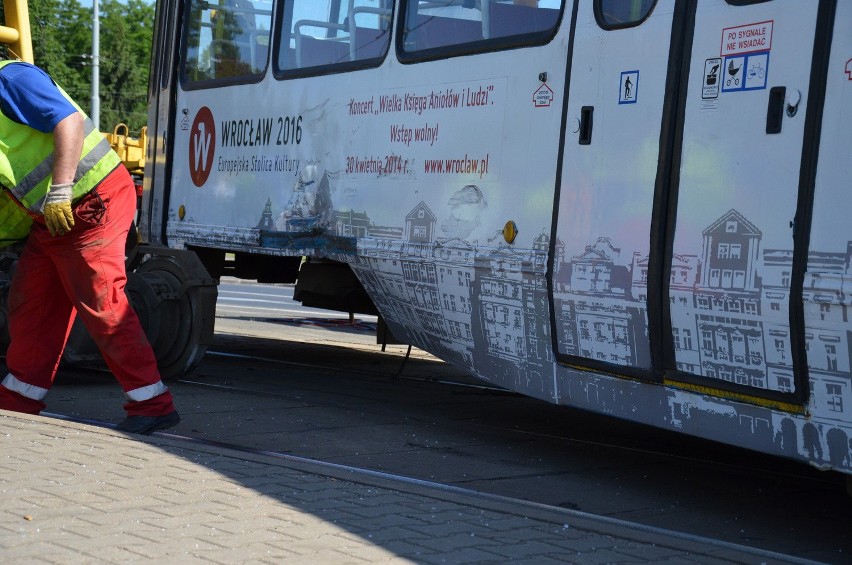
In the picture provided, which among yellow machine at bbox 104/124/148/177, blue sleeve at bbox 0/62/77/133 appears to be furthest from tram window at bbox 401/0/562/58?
yellow machine at bbox 104/124/148/177

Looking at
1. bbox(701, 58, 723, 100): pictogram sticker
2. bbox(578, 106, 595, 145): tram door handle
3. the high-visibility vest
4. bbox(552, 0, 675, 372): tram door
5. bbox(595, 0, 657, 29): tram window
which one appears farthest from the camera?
the high-visibility vest

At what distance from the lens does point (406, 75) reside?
684 centimetres

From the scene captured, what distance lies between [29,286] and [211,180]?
2449 mm

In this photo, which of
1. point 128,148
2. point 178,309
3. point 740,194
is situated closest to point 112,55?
point 128,148

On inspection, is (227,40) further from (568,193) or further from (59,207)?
(568,193)

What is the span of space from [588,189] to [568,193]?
13 centimetres

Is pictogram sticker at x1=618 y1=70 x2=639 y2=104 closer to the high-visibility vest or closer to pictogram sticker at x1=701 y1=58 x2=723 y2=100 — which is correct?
pictogram sticker at x1=701 y1=58 x2=723 y2=100

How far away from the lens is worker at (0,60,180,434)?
5809 mm

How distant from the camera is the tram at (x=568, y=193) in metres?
4.55

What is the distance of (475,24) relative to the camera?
6.40 meters

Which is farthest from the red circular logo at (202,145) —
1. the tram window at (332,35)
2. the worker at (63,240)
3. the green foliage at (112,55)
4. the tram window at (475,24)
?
the green foliage at (112,55)

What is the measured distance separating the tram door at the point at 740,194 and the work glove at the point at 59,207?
2.67 meters

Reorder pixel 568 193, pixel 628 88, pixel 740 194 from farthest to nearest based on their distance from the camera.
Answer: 1. pixel 568 193
2. pixel 628 88
3. pixel 740 194

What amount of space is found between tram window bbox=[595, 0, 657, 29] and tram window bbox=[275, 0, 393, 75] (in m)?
1.77
